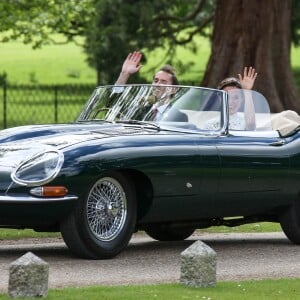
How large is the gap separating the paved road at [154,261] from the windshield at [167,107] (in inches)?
46.5

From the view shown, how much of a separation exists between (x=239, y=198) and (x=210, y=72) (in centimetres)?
1385

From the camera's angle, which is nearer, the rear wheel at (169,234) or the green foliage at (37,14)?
the rear wheel at (169,234)

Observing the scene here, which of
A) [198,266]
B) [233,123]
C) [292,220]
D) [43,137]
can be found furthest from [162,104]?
[198,266]

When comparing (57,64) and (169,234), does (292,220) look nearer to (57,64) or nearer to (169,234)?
(169,234)

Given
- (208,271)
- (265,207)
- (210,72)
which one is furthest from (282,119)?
(210,72)

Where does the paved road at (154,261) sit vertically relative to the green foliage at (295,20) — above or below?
below

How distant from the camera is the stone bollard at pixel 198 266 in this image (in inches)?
347

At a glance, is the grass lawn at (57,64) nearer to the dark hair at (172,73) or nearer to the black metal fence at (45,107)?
the black metal fence at (45,107)

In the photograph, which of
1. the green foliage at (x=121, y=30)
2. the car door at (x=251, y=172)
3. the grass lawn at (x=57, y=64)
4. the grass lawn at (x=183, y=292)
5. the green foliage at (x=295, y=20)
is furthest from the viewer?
the grass lawn at (x=57, y=64)

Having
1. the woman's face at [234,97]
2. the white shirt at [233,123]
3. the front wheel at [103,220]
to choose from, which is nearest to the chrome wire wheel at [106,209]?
the front wheel at [103,220]

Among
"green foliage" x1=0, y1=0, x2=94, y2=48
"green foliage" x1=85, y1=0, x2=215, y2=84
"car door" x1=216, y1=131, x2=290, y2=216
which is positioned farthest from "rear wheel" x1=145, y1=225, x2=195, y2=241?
"green foliage" x1=85, y1=0, x2=215, y2=84

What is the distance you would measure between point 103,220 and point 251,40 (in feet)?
48.7

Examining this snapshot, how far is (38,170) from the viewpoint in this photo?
10.1 m

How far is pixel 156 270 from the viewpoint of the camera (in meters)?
10.2
